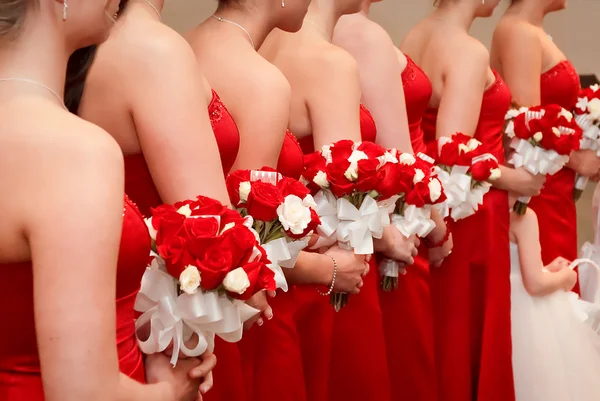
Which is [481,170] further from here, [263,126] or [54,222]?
[54,222]

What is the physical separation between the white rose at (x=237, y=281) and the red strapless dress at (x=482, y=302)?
4.51 ft

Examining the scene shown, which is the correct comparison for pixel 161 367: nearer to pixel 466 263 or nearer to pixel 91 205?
pixel 91 205

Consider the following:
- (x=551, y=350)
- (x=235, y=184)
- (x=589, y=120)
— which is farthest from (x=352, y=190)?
(x=589, y=120)

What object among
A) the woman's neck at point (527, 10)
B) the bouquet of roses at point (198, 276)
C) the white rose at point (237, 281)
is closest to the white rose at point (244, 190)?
the bouquet of roses at point (198, 276)

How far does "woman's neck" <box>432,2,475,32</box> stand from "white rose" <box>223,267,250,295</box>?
165 centimetres

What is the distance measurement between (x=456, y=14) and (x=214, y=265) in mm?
1705

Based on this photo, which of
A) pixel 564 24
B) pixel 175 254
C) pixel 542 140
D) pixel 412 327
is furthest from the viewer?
pixel 564 24

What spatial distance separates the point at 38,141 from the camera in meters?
0.89

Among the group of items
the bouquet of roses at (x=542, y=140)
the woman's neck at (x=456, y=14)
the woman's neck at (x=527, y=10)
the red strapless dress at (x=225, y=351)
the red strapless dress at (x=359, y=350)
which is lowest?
the red strapless dress at (x=359, y=350)

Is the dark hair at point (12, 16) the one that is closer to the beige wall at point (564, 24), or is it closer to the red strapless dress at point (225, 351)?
the red strapless dress at point (225, 351)

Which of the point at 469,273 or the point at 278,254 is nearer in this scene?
the point at 278,254


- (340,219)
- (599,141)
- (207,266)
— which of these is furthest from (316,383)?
(599,141)

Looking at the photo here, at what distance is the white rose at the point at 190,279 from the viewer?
1062 mm

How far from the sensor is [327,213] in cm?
174
